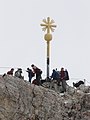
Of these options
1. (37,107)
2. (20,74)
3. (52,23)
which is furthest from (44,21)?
(37,107)

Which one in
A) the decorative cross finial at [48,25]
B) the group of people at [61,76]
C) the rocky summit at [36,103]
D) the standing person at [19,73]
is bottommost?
the rocky summit at [36,103]

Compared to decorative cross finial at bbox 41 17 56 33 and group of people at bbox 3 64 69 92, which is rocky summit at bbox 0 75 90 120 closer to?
group of people at bbox 3 64 69 92

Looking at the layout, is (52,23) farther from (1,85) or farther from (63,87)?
(1,85)

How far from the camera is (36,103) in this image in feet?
122

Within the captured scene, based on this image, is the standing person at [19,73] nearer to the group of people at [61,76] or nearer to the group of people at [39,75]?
the group of people at [39,75]

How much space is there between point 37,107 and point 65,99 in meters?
2.46

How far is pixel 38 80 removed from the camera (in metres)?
38.2

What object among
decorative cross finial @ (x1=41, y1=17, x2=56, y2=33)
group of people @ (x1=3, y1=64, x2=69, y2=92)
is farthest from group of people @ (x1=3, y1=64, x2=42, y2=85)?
decorative cross finial @ (x1=41, y1=17, x2=56, y2=33)

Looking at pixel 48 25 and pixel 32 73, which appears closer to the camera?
pixel 32 73

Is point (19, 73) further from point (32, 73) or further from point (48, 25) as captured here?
point (48, 25)

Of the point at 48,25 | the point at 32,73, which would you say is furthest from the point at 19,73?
the point at 48,25

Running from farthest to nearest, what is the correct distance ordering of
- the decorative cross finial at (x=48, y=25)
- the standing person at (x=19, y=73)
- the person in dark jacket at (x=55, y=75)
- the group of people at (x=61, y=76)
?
the decorative cross finial at (x=48, y=25)
the standing person at (x=19, y=73)
the person in dark jacket at (x=55, y=75)
the group of people at (x=61, y=76)

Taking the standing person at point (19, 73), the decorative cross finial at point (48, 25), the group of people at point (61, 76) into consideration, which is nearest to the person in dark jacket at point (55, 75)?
the group of people at point (61, 76)

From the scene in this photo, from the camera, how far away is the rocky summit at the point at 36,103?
3609cm
